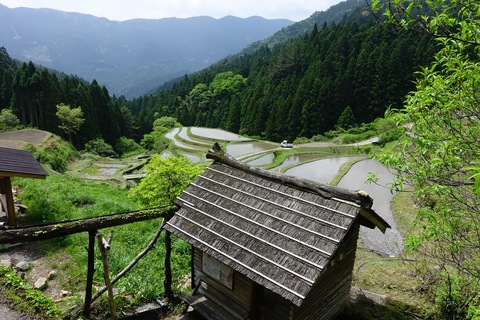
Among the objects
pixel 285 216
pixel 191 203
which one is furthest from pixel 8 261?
pixel 285 216

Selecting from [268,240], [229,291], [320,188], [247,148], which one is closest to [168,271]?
[229,291]

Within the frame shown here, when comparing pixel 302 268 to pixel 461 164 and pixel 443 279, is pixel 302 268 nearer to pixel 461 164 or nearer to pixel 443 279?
pixel 461 164

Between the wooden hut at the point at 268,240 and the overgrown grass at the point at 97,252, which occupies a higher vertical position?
the wooden hut at the point at 268,240

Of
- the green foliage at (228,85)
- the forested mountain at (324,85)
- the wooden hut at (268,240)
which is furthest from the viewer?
the green foliage at (228,85)

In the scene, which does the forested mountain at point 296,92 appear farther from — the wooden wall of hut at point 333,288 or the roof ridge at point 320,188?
the roof ridge at point 320,188

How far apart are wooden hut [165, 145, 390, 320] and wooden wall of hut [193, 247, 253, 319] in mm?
23

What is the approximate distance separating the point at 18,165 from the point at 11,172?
2.46 feet

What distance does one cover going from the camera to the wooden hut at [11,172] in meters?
9.80

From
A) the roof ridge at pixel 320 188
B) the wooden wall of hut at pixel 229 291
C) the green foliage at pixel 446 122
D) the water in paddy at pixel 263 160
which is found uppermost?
the green foliage at pixel 446 122

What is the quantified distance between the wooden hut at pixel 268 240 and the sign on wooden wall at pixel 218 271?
0.09 ft

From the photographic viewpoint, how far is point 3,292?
20.8 ft

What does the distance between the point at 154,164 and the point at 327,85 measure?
57.3 metres

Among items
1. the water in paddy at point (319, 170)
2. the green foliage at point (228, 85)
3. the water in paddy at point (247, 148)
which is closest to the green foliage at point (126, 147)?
the water in paddy at point (247, 148)

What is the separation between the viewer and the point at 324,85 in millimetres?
63250
